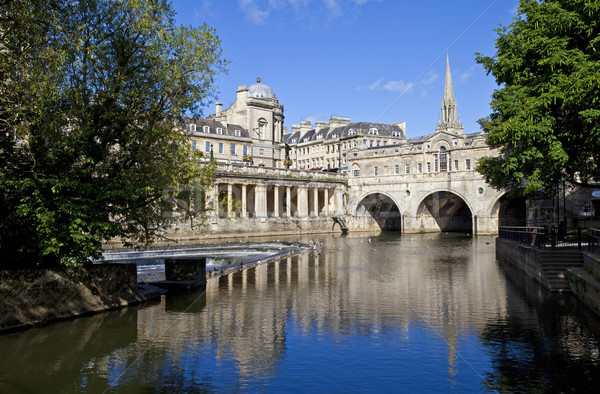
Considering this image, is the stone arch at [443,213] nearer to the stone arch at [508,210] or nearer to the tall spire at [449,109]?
the stone arch at [508,210]

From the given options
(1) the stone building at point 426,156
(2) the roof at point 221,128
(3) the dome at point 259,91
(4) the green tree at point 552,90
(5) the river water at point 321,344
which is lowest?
(5) the river water at point 321,344

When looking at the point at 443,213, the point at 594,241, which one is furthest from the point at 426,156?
the point at 594,241

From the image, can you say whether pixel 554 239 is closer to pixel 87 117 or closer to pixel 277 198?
pixel 87 117

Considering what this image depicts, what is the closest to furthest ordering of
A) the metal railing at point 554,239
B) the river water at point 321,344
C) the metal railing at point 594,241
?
the river water at point 321,344
the metal railing at point 594,241
the metal railing at point 554,239

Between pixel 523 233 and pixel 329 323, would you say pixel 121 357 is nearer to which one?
pixel 329 323

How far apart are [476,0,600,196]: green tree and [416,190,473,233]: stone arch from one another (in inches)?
1909

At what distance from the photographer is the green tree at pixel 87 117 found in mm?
15828

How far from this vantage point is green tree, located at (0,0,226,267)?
15828 mm

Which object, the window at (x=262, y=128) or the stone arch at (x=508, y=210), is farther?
the window at (x=262, y=128)

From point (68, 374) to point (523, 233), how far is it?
27324mm

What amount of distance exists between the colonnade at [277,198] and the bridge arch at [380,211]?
3865mm

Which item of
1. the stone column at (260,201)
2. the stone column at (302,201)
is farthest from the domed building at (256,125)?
the stone column at (260,201)

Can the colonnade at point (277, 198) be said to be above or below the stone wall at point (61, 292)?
above

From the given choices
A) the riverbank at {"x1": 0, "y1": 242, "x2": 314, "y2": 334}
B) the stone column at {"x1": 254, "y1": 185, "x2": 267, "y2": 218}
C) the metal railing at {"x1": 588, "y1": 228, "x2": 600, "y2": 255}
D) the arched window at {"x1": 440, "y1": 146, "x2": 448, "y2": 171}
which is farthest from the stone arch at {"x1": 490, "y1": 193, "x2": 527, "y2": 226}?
the riverbank at {"x1": 0, "y1": 242, "x2": 314, "y2": 334}
